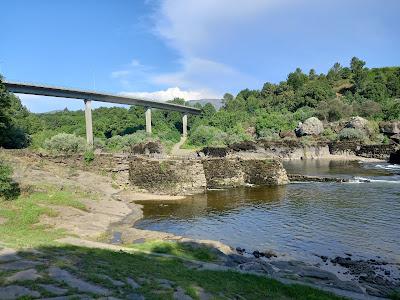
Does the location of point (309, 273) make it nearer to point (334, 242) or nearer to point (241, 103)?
point (334, 242)

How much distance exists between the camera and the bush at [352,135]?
110m

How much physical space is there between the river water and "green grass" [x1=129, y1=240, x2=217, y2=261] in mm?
4820

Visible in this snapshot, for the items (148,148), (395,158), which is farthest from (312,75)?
(148,148)

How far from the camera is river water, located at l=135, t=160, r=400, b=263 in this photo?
2989 centimetres

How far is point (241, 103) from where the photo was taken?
6826 inches

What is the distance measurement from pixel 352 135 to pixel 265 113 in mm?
42386

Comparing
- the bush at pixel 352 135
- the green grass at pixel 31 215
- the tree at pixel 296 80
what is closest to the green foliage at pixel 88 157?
the green grass at pixel 31 215

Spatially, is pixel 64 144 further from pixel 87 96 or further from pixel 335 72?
pixel 335 72

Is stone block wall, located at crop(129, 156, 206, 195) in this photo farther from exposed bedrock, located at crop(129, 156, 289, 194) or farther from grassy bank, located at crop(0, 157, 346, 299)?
grassy bank, located at crop(0, 157, 346, 299)

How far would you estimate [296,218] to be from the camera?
3816cm

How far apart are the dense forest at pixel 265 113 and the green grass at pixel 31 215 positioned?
57.1 meters

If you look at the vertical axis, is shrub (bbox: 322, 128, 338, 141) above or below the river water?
above

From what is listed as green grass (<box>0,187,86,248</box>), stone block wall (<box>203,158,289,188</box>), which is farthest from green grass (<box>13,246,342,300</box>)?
stone block wall (<box>203,158,289,188</box>)

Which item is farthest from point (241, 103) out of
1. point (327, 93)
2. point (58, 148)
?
point (58, 148)
